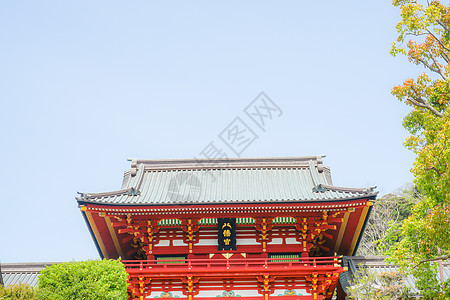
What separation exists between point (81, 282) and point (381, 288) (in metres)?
9.91

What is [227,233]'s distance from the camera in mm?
18188

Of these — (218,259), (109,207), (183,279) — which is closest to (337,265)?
(218,259)

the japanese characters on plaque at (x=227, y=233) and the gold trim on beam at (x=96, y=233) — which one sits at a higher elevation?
the gold trim on beam at (x=96, y=233)

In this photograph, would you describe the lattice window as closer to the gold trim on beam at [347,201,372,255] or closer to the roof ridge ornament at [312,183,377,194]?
the roof ridge ornament at [312,183,377,194]

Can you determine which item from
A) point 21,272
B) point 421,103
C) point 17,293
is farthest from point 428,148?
point 21,272

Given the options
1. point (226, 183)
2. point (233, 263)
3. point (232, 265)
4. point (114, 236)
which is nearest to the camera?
point (233, 263)

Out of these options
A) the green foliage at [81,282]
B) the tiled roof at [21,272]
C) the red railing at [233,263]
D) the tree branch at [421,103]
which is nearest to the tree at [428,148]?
the tree branch at [421,103]

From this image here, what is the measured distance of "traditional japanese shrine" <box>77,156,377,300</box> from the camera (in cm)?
1722

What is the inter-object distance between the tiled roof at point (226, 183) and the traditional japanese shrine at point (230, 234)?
0.06 m

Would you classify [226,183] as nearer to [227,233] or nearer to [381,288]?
[227,233]

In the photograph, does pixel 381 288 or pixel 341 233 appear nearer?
pixel 381 288

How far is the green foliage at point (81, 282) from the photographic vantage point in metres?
13.9

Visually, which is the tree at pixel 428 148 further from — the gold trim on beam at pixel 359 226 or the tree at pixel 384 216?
the tree at pixel 384 216

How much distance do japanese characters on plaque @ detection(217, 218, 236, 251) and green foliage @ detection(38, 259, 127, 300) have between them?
4636 millimetres
